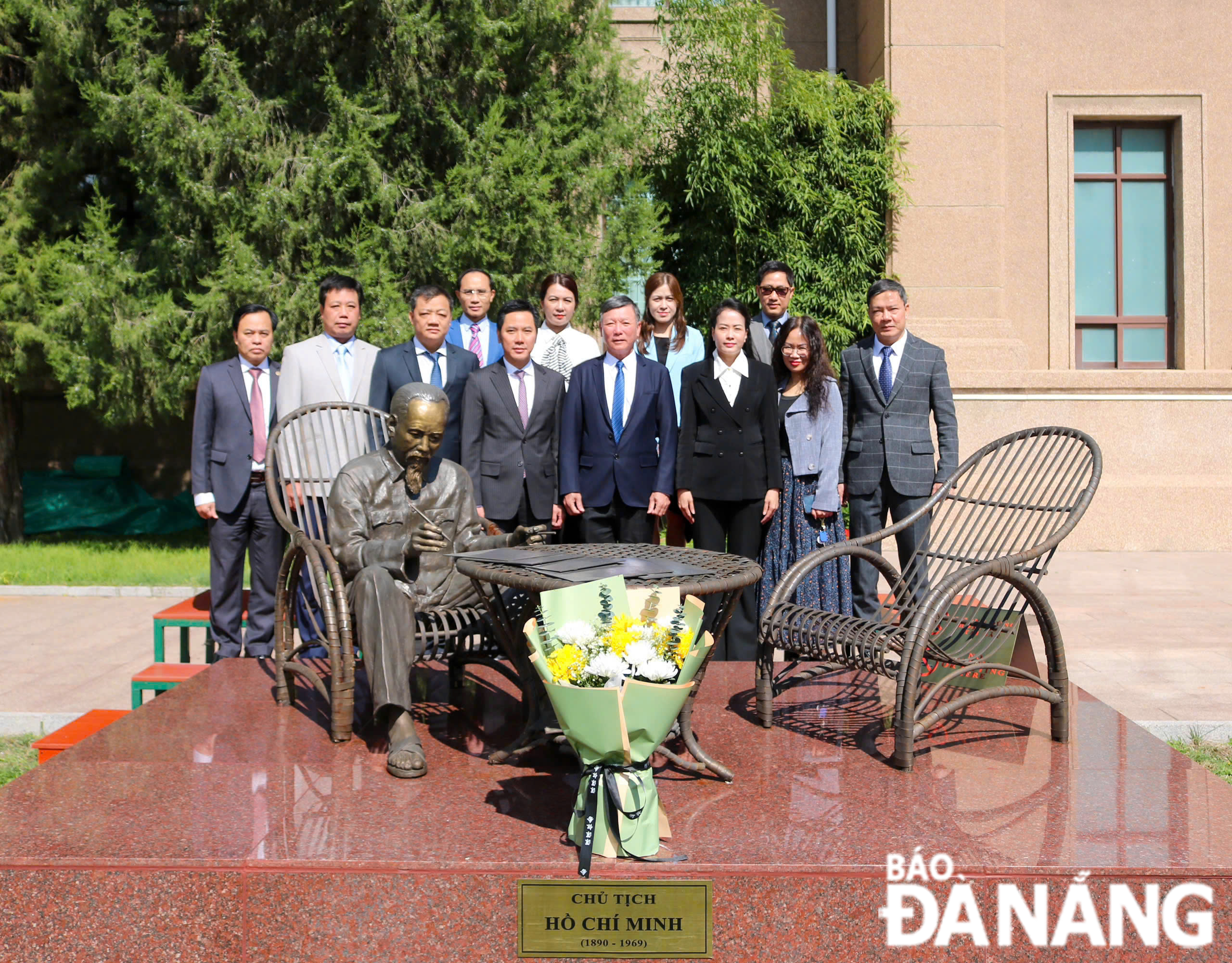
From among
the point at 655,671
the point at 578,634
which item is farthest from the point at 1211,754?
the point at 578,634

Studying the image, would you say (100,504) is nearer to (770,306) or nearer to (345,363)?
(345,363)

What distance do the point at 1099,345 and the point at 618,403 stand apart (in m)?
9.25

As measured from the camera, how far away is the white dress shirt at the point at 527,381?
534 centimetres

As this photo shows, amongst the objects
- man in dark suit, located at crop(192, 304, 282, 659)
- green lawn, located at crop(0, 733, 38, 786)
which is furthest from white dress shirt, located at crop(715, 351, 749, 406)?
green lawn, located at crop(0, 733, 38, 786)

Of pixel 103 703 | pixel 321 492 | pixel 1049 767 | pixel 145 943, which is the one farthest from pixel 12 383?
pixel 1049 767

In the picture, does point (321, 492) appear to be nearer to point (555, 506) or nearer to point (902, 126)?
point (555, 506)

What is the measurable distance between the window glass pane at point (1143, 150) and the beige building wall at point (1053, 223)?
0.82ft

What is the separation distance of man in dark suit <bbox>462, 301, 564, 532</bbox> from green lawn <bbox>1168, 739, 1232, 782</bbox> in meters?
2.89

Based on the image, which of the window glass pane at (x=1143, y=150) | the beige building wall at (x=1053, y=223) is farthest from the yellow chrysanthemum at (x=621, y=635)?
the window glass pane at (x=1143, y=150)

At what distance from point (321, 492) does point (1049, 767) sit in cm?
302

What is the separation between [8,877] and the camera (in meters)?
2.66

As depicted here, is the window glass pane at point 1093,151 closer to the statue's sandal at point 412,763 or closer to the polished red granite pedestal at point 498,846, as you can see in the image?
the polished red granite pedestal at point 498,846

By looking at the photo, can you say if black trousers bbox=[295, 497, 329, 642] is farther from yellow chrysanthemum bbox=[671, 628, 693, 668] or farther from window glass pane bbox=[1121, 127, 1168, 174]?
window glass pane bbox=[1121, 127, 1168, 174]

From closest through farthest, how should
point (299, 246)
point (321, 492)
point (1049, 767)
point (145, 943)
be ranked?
point (145, 943) < point (1049, 767) < point (321, 492) < point (299, 246)
